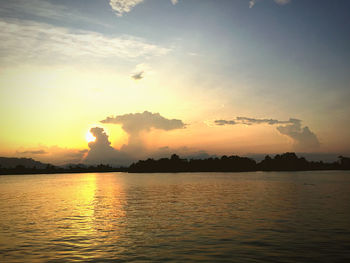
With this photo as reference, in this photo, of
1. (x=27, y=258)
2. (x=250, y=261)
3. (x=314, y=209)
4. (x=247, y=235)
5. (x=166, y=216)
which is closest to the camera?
(x=250, y=261)

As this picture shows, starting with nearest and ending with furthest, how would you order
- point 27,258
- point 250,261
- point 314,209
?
point 250,261 < point 27,258 < point 314,209

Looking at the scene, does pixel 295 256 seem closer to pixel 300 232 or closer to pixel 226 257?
pixel 226 257

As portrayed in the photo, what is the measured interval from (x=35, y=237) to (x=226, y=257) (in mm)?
19821

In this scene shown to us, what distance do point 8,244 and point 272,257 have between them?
23.3 meters

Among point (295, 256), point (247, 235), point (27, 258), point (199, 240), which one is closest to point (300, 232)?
point (247, 235)

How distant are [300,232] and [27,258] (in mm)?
25899

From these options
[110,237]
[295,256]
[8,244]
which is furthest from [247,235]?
[8,244]

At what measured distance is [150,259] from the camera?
871 inches

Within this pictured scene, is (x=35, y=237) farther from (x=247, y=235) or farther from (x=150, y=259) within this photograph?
(x=247, y=235)

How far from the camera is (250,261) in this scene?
21.6 meters

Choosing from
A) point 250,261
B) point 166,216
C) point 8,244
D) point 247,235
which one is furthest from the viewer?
point 166,216

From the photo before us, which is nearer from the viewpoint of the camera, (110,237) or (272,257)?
(272,257)

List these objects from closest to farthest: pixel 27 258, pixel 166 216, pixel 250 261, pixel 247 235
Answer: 1. pixel 250 261
2. pixel 27 258
3. pixel 247 235
4. pixel 166 216

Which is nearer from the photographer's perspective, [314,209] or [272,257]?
[272,257]
